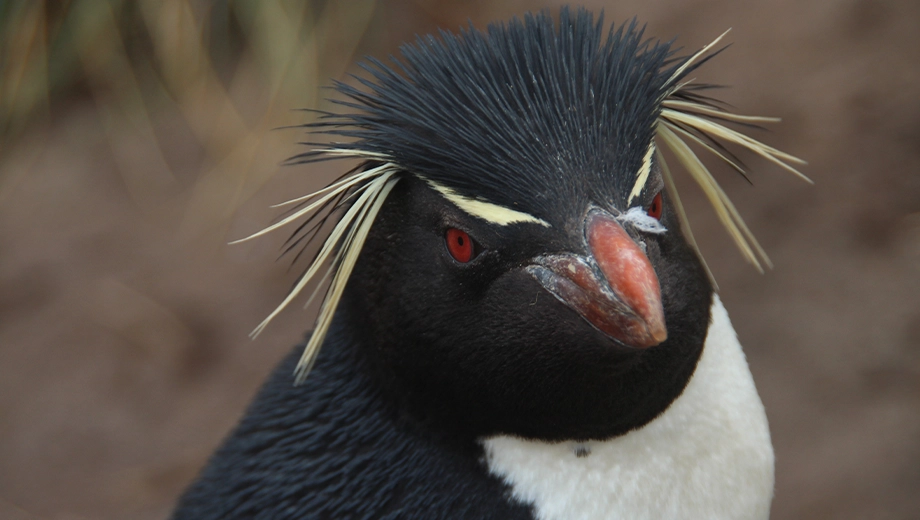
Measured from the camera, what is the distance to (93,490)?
3.96m

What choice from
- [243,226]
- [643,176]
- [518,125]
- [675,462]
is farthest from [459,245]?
[243,226]

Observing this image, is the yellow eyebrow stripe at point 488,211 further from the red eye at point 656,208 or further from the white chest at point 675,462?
the white chest at point 675,462

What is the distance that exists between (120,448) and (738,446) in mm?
3060

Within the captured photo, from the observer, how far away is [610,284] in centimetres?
144

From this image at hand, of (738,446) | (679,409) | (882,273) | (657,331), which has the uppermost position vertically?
(657,331)

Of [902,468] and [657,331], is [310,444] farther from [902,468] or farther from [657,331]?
[902,468]

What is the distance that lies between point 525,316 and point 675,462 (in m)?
0.53

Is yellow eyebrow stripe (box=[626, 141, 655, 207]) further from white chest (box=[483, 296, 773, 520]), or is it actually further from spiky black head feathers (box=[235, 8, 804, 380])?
white chest (box=[483, 296, 773, 520])

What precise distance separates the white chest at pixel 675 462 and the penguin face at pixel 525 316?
6 centimetres

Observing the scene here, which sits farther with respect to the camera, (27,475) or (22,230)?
(22,230)

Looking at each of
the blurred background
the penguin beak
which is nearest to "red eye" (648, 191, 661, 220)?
the penguin beak

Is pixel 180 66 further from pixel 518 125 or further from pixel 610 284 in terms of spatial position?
pixel 610 284

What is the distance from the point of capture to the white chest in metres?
1.78

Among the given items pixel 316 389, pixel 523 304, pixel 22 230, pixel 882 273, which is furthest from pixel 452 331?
pixel 22 230
